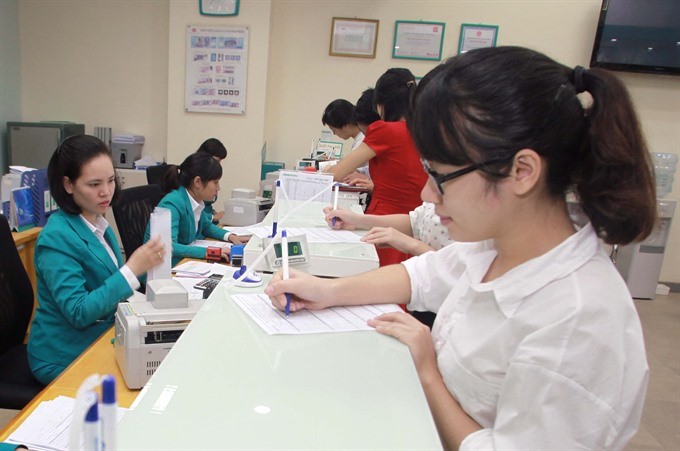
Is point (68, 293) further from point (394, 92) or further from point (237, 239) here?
point (394, 92)

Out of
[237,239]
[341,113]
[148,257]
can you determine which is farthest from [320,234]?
[341,113]

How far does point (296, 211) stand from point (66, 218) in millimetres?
761

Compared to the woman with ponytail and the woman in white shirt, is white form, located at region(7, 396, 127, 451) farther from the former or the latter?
the woman with ponytail

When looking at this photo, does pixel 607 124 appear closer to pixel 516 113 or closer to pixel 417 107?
pixel 516 113

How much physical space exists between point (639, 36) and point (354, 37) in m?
2.45

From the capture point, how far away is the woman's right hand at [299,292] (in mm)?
875

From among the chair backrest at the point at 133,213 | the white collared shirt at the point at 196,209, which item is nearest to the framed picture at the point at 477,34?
the white collared shirt at the point at 196,209

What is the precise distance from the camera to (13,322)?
5.09ft

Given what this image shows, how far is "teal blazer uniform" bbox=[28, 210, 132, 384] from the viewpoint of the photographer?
1420mm

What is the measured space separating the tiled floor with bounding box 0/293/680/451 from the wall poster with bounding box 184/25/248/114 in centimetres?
290

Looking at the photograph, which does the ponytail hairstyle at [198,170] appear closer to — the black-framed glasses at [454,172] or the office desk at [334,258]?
the office desk at [334,258]

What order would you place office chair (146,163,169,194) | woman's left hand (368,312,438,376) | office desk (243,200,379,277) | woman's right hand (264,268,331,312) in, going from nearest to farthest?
woman's left hand (368,312,438,376)
woman's right hand (264,268,331,312)
office desk (243,200,379,277)
office chair (146,163,169,194)

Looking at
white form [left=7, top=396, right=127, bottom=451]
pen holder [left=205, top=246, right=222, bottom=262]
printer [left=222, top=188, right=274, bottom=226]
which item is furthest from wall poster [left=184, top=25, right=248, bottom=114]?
white form [left=7, top=396, right=127, bottom=451]

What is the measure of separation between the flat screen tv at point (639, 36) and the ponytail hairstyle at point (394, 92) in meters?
2.98
